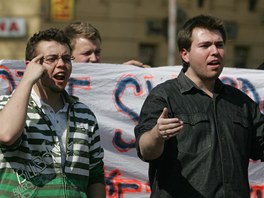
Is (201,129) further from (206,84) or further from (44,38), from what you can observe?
(44,38)

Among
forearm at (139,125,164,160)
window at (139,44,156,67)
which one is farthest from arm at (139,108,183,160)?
window at (139,44,156,67)

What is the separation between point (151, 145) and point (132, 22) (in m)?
17.2

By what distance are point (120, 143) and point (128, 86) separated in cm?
41

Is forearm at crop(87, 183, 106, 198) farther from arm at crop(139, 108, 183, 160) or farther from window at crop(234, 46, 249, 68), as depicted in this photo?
window at crop(234, 46, 249, 68)

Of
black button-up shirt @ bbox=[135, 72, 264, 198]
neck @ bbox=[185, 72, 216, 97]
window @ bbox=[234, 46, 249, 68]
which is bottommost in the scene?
window @ bbox=[234, 46, 249, 68]

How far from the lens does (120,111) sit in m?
5.69

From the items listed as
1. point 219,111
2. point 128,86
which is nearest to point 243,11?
point 128,86

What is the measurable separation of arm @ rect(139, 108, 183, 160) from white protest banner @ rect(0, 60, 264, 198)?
1562mm

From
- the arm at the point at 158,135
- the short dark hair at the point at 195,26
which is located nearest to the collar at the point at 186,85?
the short dark hair at the point at 195,26

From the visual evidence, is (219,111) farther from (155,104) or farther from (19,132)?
(19,132)

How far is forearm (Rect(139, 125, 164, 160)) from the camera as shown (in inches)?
152

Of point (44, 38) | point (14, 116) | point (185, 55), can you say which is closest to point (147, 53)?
point (185, 55)

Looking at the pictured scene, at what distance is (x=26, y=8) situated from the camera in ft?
64.1

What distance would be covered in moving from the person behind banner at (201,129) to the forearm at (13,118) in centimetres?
61
